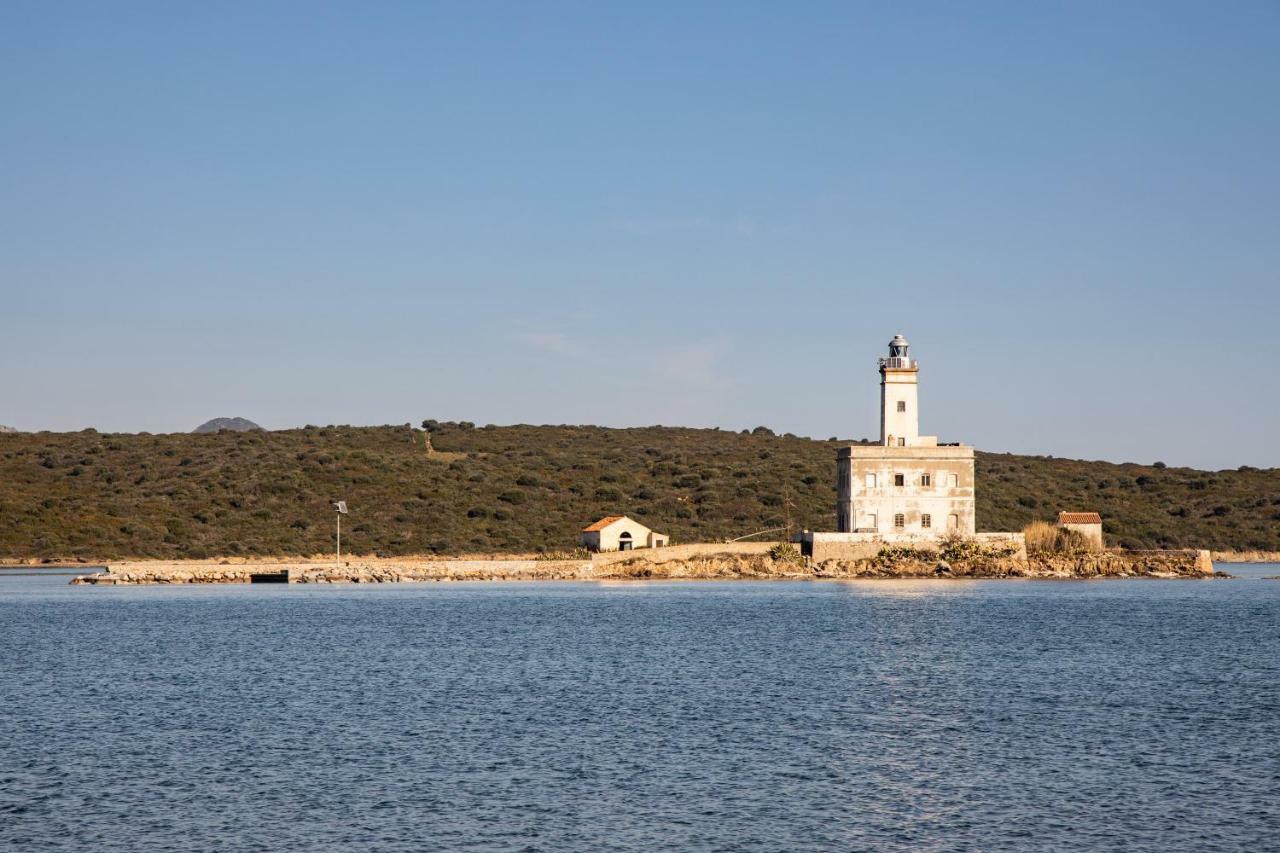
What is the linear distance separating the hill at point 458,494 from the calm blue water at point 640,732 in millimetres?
40361

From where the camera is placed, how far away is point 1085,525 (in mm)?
87938

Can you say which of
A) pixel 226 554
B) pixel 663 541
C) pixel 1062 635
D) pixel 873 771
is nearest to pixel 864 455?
pixel 663 541

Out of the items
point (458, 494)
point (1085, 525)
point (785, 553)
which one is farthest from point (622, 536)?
point (1085, 525)

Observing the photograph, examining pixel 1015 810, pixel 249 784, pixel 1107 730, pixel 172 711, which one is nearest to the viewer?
pixel 1015 810

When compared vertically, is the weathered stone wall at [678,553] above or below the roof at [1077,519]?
below

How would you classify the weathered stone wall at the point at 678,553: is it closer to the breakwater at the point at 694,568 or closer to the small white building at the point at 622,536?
the breakwater at the point at 694,568

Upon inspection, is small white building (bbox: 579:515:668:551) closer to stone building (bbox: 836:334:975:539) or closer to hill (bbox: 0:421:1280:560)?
hill (bbox: 0:421:1280:560)

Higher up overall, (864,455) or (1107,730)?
(864,455)

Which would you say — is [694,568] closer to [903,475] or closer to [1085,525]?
[903,475]

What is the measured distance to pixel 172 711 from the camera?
32594 mm

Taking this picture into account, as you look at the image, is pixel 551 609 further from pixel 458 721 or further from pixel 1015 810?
pixel 1015 810

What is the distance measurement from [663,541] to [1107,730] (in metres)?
58.6

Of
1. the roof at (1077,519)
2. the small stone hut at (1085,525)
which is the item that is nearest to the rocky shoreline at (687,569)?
the small stone hut at (1085,525)

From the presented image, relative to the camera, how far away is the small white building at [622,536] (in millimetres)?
86500
